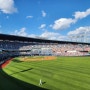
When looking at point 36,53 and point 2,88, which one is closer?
point 2,88

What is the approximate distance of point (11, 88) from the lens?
59.0ft

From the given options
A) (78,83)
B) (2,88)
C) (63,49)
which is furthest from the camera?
(63,49)

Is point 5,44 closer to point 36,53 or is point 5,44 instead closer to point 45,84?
point 36,53

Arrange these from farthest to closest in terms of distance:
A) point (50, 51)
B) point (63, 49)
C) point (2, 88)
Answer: point (63, 49), point (50, 51), point (2, 88)

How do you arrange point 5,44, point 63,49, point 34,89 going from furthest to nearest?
point 63,49 → point 5,44 → point 34,89

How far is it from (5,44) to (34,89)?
7364 centimetres

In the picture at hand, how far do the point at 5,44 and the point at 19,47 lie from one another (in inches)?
473

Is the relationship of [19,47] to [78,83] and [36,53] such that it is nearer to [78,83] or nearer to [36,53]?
[36,53]

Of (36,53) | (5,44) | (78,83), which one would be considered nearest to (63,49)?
(36,53)

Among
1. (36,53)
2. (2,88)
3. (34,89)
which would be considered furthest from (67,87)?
(36,53)

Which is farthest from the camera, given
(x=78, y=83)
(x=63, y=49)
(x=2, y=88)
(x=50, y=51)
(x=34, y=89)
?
(x=63, y=49)

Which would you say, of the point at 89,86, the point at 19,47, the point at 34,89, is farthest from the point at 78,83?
the point at 19,47

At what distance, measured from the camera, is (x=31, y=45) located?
103 meters

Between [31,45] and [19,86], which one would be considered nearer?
[19,86]
